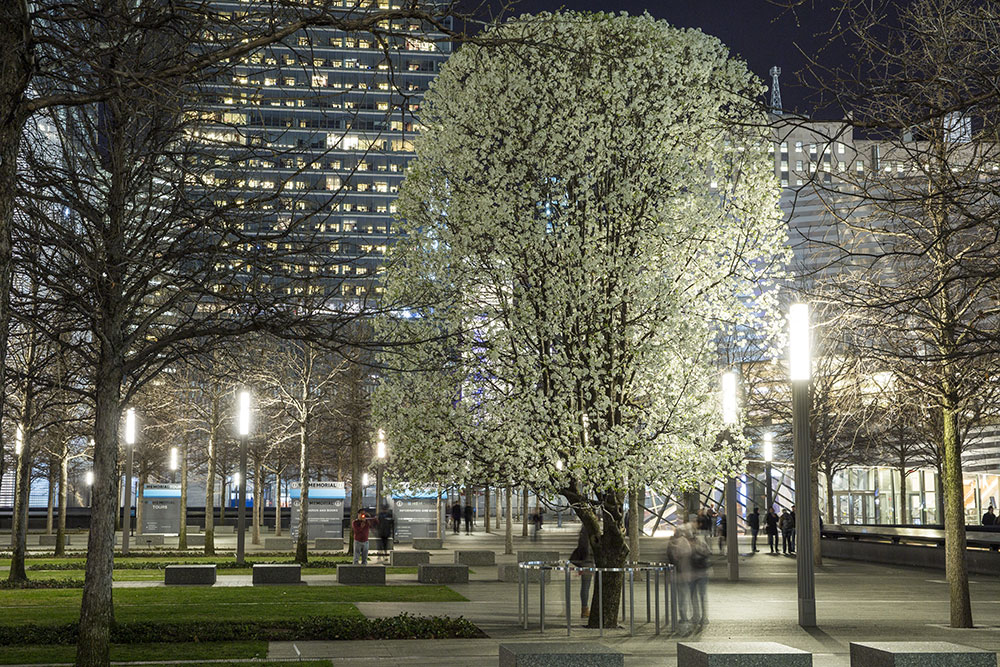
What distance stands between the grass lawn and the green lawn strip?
2.24 meters

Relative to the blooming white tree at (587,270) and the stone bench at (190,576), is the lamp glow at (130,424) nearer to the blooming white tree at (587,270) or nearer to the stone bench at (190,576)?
the stone bench at (190,576)

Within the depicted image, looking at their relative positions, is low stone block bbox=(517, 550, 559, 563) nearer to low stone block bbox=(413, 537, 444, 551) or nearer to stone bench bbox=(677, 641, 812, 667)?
low stone block bbox=(413, 537, 444, 551)

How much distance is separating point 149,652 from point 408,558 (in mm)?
18515

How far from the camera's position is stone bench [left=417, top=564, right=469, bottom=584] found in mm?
24859

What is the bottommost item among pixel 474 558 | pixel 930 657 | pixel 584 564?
pixel 474 558

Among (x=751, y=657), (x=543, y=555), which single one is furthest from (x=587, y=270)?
(x=543, y=555)

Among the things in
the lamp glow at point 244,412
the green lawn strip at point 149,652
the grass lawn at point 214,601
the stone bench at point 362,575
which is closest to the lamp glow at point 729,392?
the grass lawn at point 214,601

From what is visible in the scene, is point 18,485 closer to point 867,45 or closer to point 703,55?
point 703,55

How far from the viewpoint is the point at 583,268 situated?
15578 millimetres

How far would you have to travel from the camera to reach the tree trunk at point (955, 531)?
16547 mm

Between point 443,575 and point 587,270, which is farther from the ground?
point 587,270

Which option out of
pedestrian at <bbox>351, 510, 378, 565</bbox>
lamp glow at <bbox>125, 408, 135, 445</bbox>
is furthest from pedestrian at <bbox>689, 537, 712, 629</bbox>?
lamp glow at <bbox>125, 408, 135, 445</bbox>

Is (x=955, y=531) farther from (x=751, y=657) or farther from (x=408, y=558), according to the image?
(x=408, y=558)

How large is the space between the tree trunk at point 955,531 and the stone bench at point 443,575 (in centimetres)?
1141
